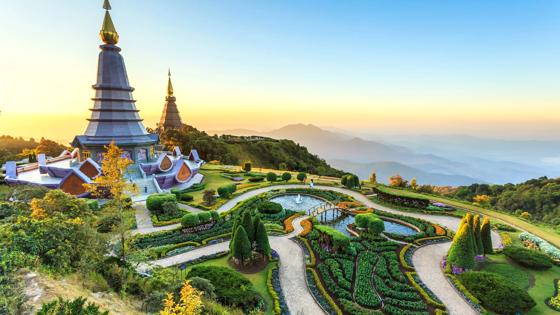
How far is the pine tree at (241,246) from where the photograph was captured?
54.0 feet

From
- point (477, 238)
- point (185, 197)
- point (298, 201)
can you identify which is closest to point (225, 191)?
point (185, 197)

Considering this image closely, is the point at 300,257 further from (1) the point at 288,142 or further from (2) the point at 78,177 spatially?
(1) the point at 288,142

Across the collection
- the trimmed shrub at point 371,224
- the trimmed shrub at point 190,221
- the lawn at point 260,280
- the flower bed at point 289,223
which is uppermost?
the trimmed shrub at point 371,224

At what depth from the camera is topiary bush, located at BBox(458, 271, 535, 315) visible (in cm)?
1328

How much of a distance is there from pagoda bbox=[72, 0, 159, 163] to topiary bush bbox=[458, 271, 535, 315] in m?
38.0

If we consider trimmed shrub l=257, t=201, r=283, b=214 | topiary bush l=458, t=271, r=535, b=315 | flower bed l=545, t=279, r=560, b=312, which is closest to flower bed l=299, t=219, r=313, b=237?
trimmed shrub l=257, t=201, r=283, b=214

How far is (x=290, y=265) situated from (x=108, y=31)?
38.0 meters

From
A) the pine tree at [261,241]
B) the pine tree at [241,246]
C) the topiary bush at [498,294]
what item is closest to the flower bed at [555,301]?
the topiary bush at [498,294]

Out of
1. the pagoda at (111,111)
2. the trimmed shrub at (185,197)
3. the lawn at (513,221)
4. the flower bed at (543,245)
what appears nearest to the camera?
the flower bed at (543,245)

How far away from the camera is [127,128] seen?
118ft

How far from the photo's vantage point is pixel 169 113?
7056cm

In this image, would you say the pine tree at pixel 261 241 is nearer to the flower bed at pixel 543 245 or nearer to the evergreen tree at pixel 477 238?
the evergreen tree at pixel 477 238

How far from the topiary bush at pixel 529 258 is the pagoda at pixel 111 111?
40.3 meters

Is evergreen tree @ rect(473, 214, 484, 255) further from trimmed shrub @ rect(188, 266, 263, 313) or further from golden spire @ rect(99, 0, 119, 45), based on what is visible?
golden spire @ rect(99, 0, 119, 45)
